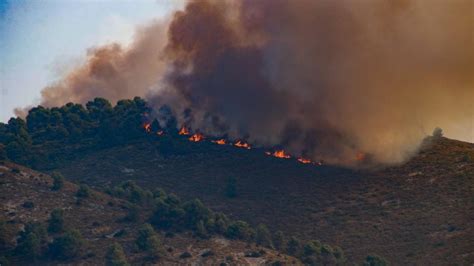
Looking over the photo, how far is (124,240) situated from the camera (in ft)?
636

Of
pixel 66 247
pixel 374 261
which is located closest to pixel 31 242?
pixel 66 247

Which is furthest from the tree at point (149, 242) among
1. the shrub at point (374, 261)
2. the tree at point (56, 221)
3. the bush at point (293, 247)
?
the shrub at point (374, 261)

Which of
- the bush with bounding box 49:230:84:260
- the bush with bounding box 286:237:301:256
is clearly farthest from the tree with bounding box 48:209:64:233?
the bush with bounding box 286:237:301:256

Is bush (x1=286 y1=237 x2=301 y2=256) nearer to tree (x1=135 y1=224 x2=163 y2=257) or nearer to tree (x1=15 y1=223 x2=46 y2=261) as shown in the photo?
tree (x1=135 y1=224 x2=163 y2=257)

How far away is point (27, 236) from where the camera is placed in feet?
602

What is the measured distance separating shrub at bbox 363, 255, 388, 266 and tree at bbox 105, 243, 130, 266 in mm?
43336

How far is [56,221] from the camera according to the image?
637 feet

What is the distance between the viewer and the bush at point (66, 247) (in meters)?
184

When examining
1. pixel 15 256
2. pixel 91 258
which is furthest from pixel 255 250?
pixel 15 256

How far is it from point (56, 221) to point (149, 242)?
64.8 ft

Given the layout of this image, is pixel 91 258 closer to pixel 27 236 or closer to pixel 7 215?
pixel 27 236

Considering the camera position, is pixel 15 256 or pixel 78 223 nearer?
pixel 15 256

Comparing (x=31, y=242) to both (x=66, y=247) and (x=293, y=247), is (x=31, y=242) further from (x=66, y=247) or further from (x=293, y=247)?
(x=293, y=247)

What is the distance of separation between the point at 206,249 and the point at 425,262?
40.3 m
